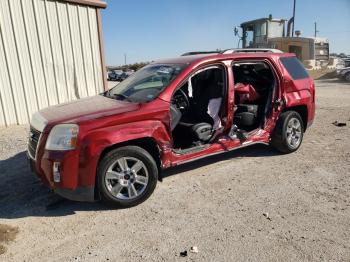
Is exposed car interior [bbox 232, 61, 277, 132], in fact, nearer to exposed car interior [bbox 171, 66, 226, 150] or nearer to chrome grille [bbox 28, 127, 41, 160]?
exposed car interior [bbox 171, 66, 226, 150]

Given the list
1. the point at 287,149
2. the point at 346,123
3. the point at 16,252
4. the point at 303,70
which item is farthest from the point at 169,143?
the point at 346,123

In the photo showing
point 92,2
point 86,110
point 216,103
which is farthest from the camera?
point 92,2

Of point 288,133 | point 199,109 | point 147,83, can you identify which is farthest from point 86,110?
point 288,133

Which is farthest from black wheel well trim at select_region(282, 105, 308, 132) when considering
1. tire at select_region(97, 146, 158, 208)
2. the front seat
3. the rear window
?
tire at select_region(97, 146, 158, 208)

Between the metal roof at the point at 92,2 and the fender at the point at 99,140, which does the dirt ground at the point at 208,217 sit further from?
the metal roof at the point at 92,2

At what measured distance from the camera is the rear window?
239 inches

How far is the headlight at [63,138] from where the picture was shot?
385 cm

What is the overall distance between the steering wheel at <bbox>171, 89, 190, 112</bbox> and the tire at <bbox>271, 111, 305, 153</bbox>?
1.59m

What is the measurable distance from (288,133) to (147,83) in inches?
102

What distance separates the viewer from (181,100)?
5605mm

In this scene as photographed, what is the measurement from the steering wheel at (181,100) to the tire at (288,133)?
5.20 feet

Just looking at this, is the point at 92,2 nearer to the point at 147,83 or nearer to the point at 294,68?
the point at 147,83

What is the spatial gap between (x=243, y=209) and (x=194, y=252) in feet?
3.44

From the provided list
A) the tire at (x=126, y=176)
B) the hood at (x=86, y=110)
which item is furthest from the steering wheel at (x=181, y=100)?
the tire at (x=126, y=176)
